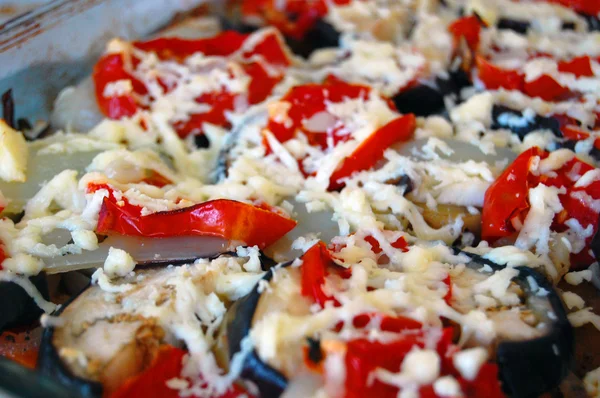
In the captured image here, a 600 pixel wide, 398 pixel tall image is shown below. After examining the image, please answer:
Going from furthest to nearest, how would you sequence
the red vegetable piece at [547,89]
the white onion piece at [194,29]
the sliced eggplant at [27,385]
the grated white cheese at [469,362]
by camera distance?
the white onion piece at [194,29]
the red vegetable piece at [547,89]
the grated white cheese at [469,362]
the sliced eggplant at [27,385]

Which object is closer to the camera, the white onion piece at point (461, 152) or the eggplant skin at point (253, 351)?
the eggplant skin at point (253, 351)

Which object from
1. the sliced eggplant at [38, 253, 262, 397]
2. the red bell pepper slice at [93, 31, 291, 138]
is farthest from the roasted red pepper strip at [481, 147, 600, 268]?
the red bell pepper slice at [93, 31, 291, 138]

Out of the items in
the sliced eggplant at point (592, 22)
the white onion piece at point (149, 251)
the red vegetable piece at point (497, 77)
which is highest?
the white onion piece at point (149, 251)

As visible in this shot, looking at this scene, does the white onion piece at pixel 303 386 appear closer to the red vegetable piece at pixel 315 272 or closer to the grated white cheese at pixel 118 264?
the red vegetable piece at pixel 315 272

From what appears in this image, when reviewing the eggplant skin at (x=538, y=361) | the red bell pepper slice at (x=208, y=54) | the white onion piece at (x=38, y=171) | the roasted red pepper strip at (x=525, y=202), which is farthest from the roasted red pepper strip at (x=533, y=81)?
the white onion piece at (x=38, y=171)

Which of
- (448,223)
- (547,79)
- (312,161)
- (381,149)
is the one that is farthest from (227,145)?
(547,79)

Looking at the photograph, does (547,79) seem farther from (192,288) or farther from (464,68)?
(192,288)

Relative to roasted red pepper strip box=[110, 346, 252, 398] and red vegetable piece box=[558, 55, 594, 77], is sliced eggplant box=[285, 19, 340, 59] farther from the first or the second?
roasted red pepper strip box=[110, 346, 252, 398]

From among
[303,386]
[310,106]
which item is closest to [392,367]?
[303,386]
